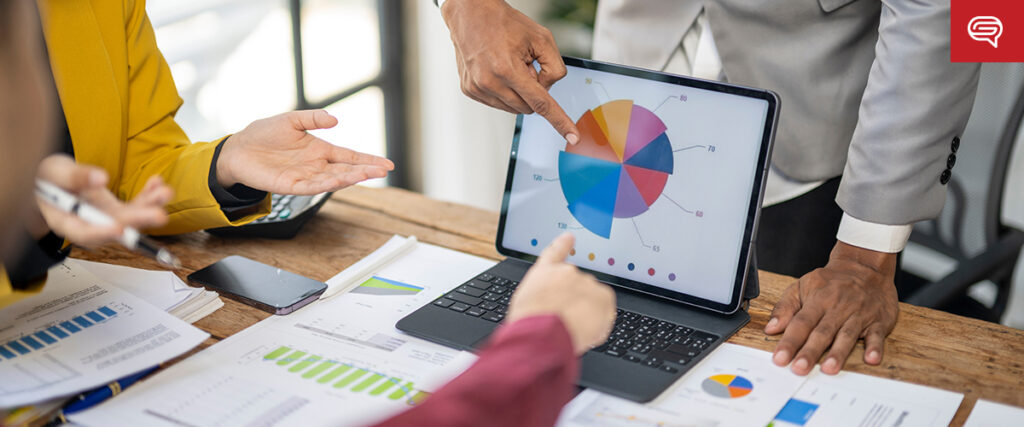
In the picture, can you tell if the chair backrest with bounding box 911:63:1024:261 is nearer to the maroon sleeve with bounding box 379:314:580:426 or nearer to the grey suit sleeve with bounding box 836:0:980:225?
the grey suit sleeve with bounding box 836:0:980:225

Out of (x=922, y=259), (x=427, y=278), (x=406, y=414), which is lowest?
(x=922, y=259)

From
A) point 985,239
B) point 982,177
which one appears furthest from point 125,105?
point 982,177

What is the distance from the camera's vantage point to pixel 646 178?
117 cm

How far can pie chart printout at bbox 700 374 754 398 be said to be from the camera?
0.97 metres

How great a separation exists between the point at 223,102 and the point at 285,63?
266mm

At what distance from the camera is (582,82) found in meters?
1.21

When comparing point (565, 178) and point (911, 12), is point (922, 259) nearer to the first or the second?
point (911, 12)

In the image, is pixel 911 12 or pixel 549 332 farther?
pixel 911 12

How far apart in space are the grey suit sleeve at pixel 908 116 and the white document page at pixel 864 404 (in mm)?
319

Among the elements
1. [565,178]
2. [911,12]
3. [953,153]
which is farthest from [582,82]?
[953,153]

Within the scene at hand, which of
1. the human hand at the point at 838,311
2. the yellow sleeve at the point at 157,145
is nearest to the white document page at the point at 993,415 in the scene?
the human hand at the point at 838,311

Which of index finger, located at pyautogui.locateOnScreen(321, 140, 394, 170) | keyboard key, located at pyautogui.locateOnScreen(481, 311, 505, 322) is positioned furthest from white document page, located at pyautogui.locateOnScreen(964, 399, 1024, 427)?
index finger, located at pyautogui.locateOnScreen(321, 140, 394, 170)

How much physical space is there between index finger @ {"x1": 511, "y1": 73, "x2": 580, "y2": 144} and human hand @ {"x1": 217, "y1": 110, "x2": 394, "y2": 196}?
22 centimetres

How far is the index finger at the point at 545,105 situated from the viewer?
117 cm
